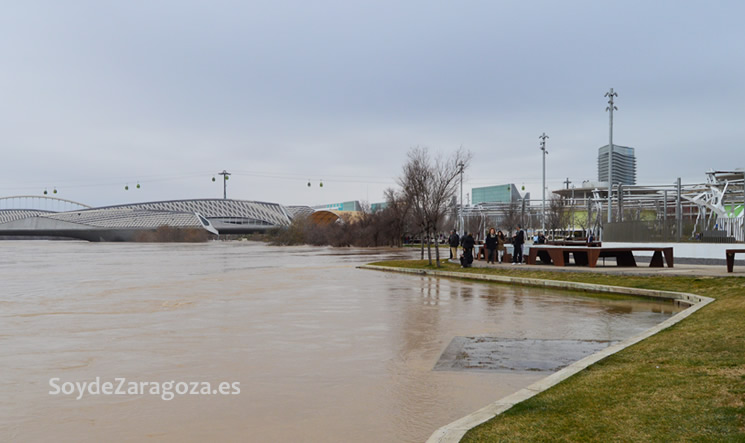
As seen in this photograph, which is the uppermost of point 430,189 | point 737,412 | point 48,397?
point 430,189

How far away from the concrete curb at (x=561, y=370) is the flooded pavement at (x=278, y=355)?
0.56 metres

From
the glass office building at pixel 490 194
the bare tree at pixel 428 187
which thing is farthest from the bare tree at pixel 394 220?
the glass office building at pixel 490 194

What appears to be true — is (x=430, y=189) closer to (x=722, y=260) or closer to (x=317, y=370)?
(x=722, y=260)

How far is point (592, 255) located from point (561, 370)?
1618 cm

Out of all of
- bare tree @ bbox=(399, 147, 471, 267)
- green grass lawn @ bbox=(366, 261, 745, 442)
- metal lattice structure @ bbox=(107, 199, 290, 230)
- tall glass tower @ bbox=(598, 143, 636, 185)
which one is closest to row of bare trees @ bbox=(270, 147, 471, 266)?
bare tree @ bbox=(399, 147, 471, 267)

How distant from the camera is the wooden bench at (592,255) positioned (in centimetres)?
2217

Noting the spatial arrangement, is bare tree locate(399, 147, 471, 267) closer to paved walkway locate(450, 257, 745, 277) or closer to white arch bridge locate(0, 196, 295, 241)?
paved walkway locate(450, 257, 745, 277)

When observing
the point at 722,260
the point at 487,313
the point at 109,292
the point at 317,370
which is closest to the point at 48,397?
the point at 317,370

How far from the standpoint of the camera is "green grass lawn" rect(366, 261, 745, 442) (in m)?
4.77

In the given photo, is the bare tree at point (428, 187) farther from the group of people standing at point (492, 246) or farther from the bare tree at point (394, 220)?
the bare tree at point (394, 220)

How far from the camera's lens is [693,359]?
23.4ft

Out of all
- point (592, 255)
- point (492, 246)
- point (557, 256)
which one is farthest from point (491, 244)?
point (592, 255)

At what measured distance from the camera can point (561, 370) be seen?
7.16 metres

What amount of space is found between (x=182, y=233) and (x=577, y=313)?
108 m
